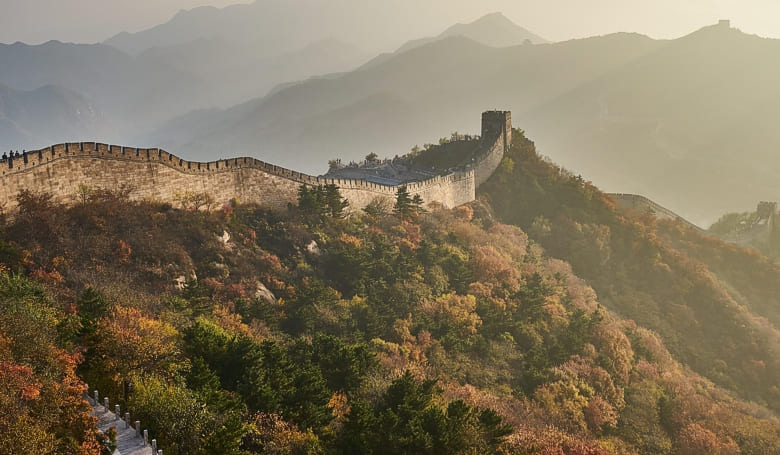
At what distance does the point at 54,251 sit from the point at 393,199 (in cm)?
2507

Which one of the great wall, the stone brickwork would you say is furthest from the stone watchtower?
the stone brickwork

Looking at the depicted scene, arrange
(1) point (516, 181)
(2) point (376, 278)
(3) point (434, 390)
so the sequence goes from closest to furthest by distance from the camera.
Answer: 1. (3) point (434, 390)
2. (2) point (376, 278)
3. (1) point (516, 181)

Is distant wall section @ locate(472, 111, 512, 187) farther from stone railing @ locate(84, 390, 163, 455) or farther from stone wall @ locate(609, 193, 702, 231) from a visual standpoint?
stone railing @ locate(84, 390, 163, 455)

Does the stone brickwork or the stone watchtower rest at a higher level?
the stone watchtower

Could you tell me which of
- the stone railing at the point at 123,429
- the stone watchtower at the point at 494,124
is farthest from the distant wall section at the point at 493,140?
the stone railing at the point at 123,429

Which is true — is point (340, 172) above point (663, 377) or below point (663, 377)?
above

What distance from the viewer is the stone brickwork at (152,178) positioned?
81.3 ft

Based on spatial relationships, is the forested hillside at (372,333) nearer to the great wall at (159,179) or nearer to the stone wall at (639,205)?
the great wall at (159,179)

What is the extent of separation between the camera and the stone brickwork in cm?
2477

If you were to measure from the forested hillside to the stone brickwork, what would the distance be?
2.50 feet

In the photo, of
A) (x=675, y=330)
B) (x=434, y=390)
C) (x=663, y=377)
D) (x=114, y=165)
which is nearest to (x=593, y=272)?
(x=675, y=330)

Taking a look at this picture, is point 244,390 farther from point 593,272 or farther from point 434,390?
point 593,272

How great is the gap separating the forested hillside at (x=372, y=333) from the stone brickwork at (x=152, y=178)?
2.50 ft

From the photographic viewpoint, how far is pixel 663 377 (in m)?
35.8
